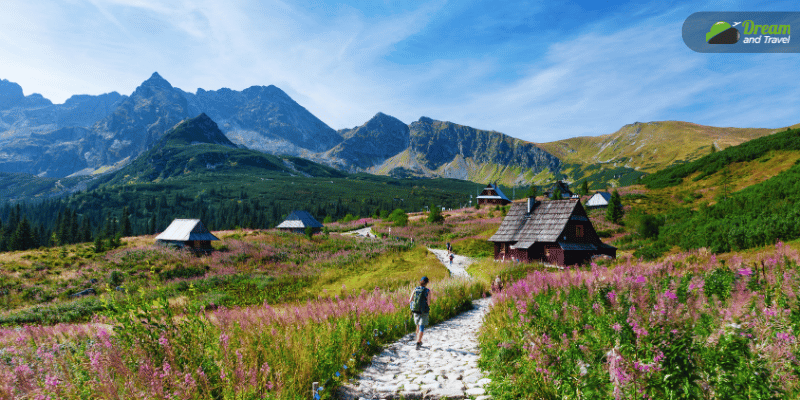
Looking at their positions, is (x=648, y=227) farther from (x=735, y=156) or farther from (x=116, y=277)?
(x=116, y=277)

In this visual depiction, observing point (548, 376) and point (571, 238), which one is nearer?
point (548, 376)

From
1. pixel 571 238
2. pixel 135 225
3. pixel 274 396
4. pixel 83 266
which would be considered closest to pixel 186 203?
pixel 135 225

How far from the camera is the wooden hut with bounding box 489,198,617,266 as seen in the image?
30016 mm

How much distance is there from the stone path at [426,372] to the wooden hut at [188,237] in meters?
42.1

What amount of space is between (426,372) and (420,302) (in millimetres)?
3053

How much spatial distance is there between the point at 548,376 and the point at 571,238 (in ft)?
95.8

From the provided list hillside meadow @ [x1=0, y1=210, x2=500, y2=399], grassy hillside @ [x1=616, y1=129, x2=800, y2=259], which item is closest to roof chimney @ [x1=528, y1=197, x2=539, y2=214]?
grassy hillside @ [x1=616, y1=129, x2=800, y2=259]

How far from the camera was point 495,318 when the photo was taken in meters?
9.31

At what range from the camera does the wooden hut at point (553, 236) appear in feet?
98.5

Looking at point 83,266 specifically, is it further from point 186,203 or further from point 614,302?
point 186,203

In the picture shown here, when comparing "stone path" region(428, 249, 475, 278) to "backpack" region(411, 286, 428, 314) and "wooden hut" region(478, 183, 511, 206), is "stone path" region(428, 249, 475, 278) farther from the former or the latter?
"wooden hut" region(478, 183, 511, 206)

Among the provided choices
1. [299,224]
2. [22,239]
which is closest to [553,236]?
[299,224]

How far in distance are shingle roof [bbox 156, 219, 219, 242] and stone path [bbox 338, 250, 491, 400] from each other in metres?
43.1

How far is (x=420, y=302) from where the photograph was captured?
972cm
